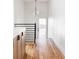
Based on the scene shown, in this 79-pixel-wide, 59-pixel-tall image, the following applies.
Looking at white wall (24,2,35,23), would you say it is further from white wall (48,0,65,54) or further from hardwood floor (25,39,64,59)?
hardwood floor (25,39,64,59)

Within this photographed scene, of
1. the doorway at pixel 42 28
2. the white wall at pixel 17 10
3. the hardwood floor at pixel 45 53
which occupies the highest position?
the white wall at pixel 17 10

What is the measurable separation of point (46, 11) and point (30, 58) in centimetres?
563

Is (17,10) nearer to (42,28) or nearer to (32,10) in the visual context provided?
(32,10)

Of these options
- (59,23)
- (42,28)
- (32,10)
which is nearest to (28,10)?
(32,10)

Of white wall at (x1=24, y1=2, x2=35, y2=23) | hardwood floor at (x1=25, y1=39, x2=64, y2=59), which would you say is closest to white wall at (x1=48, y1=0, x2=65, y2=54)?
hardwood floor at (x1=25, y1=39, x2=64, y2=59)

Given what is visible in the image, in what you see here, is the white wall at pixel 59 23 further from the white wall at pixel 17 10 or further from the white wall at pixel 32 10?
the white wall at pixel 32 10

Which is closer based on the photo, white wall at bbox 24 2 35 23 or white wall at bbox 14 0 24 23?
white wall at bbox 14 0 24 23

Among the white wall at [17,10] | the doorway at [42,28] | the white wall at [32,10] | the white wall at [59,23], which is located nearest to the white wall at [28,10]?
the white wall at [32,10]

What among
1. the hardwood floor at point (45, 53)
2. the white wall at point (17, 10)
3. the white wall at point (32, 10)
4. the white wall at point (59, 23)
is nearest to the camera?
the white wall at point (59, 23)

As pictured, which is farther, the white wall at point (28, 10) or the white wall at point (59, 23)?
the white wall at point (28, 10)

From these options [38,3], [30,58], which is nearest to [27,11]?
[38,3]
